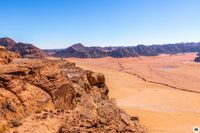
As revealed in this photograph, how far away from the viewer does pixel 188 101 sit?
33375 mm

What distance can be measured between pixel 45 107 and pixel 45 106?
0.14 ft

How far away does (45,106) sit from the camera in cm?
1155

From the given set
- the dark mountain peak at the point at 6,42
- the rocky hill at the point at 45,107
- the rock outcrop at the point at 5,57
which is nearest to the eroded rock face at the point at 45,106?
the rocky hill at the point at 45,107

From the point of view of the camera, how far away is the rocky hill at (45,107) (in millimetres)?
9633

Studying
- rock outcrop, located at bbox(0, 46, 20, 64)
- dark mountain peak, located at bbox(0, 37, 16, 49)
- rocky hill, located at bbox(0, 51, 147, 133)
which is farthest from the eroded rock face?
dark mountain peak, located at bbox(0, 37, 16, 49)

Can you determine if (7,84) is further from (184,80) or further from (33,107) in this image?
(184,80)

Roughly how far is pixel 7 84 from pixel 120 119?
421 cm

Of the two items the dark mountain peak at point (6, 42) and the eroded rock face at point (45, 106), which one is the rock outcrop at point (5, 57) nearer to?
the eroded rock face at point (45, 106)

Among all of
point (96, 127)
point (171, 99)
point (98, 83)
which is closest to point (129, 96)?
point (171, 99)

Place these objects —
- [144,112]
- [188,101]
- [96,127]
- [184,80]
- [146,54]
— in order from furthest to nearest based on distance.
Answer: [146,54] < [184,80] < [188,101] < [144,112] < [96,127]

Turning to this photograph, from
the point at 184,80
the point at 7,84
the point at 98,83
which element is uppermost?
the point at 7,84

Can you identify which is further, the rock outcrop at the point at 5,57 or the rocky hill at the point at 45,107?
the rock outcrop at the point at 5,57

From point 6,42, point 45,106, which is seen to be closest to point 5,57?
point 45,106

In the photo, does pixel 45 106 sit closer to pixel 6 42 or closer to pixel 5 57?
pixel 5 57
